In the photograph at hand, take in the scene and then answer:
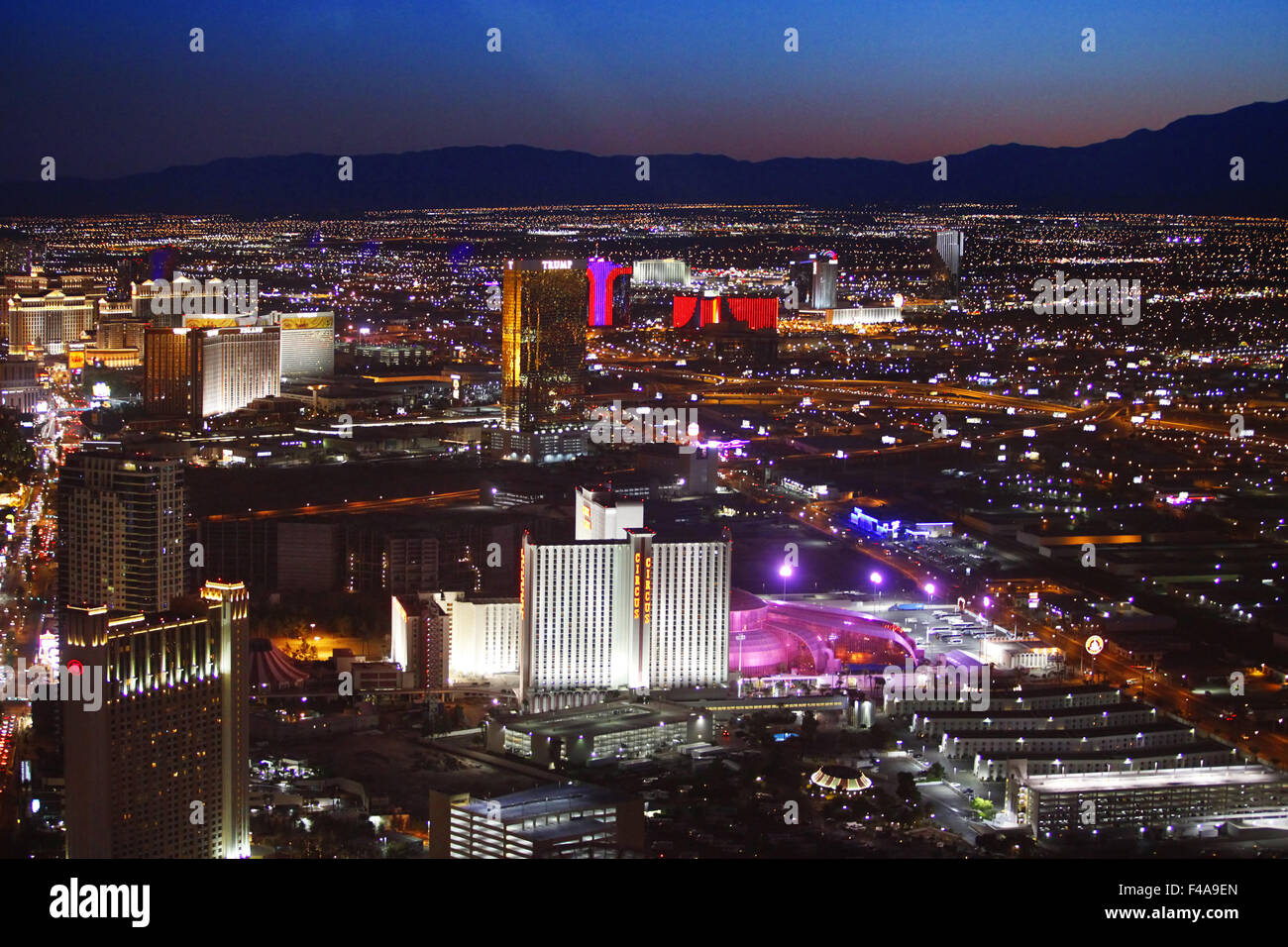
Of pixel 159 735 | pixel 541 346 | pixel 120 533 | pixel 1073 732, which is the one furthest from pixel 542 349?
pixel 159 735

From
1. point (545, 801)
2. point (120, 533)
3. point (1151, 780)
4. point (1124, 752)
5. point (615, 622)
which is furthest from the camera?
A: point (615, 622)

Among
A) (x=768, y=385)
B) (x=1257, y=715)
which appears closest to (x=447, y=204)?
(x=768, y=385)

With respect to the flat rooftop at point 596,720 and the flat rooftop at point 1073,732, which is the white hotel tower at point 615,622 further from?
the flat rooftop at point 1073,732

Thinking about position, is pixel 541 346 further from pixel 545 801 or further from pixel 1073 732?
pixel 545 801

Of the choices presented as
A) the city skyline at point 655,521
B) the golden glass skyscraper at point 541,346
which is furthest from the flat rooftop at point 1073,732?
the golden glass skyscraper at point 541,346

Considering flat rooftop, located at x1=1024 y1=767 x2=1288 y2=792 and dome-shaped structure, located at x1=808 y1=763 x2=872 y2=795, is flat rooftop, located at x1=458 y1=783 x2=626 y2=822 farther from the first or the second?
flat rooftop, located at x1=1024 y1=767 x2=1288 y2=792

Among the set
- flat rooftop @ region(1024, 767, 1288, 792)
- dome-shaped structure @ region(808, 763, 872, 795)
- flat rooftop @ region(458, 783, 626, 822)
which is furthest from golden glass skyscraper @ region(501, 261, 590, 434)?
flat rooftop @ region(458, 783, 626, 822)
